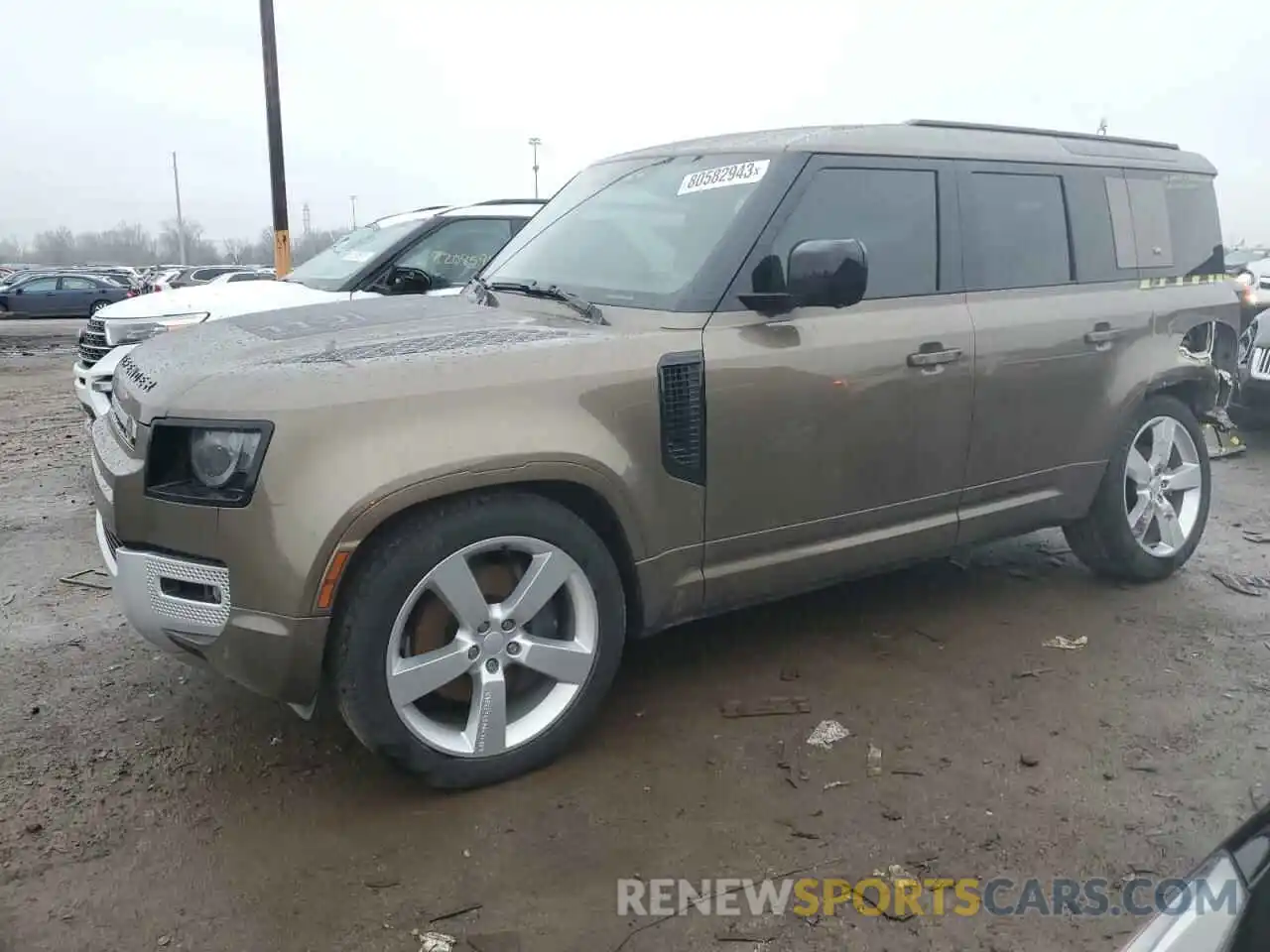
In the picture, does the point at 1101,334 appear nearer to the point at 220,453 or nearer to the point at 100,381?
the point at 220,453

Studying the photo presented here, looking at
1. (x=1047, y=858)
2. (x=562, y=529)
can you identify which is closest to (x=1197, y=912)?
(x=1047, y=858)

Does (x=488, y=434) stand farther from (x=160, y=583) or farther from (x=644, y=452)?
(x=160, y=583)

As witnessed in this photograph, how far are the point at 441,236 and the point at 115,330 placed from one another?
7.33ft

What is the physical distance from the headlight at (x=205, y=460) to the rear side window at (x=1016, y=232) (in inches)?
104

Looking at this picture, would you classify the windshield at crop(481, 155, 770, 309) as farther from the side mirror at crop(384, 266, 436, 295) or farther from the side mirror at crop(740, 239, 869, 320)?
the side mirror at crop(384, 266, 436, 295)

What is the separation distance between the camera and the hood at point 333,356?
2.62m

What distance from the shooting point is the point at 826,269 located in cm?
307

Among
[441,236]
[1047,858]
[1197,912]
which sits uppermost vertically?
[441,236]

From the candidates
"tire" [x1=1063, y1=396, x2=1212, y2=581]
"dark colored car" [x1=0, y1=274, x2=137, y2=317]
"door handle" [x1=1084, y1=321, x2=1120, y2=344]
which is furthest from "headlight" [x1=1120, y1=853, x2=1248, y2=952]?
"dark colored car" [x1=0, y1=274, x2=137, y2=317]

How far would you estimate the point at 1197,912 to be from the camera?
4.51ft

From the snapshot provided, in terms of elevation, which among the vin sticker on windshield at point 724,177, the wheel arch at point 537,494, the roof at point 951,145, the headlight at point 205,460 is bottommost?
the wheel arch at point 537,494

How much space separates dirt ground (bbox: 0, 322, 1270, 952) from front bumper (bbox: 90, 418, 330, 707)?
0.45 metres

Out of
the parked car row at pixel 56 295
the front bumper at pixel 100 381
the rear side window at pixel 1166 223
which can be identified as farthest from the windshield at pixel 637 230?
the parked car row at pixel 56 295

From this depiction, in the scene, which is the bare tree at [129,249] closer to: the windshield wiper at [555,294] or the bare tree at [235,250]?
the bare tree at [235,250]
